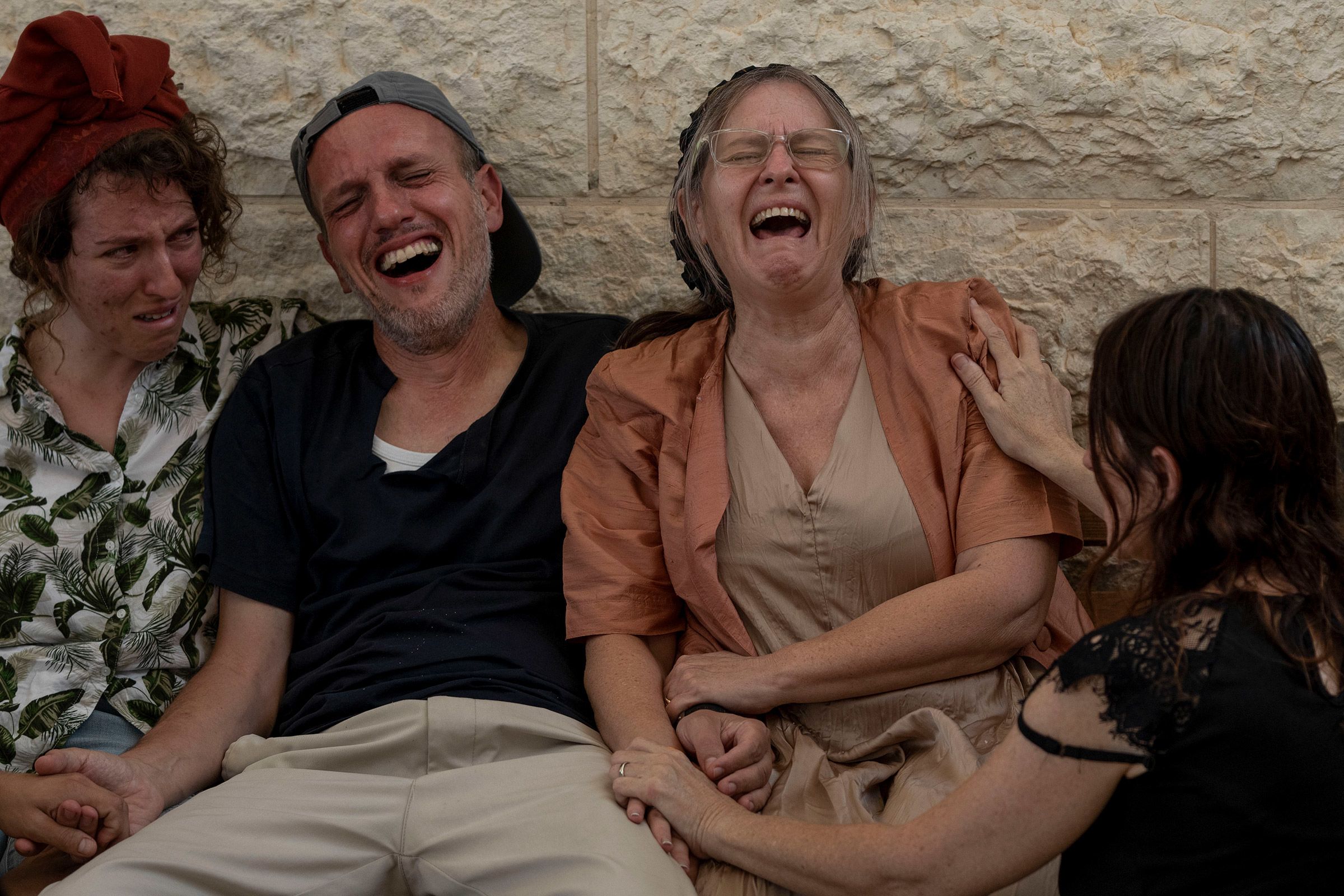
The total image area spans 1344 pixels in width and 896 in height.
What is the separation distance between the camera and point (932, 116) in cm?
271

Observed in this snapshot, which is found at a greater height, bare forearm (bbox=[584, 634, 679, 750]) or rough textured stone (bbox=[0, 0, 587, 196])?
rough textured stone (bbox=[0, 0, 587, 196])

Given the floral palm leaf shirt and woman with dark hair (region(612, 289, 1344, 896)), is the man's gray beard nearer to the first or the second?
the floral palm leaf shirt

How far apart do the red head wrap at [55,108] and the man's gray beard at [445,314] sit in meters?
0.59

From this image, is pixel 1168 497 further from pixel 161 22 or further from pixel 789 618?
pixel 161 22

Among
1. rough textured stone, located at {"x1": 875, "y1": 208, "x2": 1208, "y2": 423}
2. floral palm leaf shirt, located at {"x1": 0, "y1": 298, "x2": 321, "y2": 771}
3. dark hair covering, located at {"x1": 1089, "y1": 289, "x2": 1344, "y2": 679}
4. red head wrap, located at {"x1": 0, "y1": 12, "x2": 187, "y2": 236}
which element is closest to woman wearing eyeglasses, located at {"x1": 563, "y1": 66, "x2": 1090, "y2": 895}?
rough textured stone, located at {"x1": 875, "y1": 208, "x2": 1208, "y2": 423}

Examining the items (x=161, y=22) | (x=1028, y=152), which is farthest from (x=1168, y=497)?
(x=161, y=22)

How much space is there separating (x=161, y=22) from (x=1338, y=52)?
102 inches

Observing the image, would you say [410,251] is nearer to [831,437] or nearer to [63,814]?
[831,437]

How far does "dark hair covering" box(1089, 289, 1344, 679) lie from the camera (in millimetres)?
1450

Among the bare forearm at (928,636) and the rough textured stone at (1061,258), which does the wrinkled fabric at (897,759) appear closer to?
the bare forearm at (928,636)

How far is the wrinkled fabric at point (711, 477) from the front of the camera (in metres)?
2.19

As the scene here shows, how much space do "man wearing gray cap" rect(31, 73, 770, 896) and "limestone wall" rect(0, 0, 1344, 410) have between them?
216mm

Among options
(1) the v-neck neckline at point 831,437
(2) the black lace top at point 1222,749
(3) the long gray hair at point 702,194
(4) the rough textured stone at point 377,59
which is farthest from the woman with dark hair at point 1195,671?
(4) the rough textured stone at point 377,59

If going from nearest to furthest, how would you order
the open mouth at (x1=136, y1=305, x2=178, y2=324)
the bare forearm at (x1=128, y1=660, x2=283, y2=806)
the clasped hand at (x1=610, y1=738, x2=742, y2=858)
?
1. the clasped hand at (x1=610, y1=738, x2=742, y2=858)
2. the bare forearm at (x1=128, y1=660, x2=283, y2=806)
3. the open mouth at (x1=136, y1=305, x2=178, y2=324)
